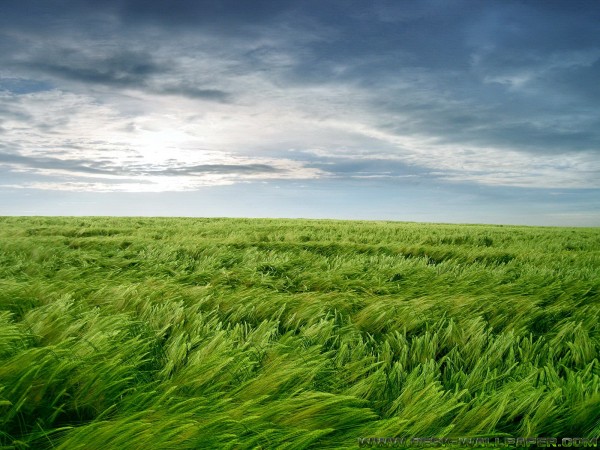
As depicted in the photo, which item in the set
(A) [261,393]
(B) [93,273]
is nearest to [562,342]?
(A) [261,393]

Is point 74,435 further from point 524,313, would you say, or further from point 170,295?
point 524,313

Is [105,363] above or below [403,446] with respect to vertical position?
above

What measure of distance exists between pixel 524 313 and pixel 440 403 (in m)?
2.00

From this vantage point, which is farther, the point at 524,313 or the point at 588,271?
the point at 588,271

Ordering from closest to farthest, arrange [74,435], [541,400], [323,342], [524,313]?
[74,435] → [541,400] → [323,342] → [524,313]

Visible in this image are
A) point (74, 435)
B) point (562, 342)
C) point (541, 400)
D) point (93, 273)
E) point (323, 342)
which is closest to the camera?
point (74, 435)

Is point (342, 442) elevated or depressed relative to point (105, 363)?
depressed

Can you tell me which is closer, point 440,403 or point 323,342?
point 440,403

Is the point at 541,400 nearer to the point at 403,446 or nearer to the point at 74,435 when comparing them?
the point at 403,446

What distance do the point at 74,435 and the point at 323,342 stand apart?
4.55ft

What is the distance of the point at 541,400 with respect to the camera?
158cm

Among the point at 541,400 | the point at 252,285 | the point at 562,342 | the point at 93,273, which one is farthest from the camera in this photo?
the point at 93,273

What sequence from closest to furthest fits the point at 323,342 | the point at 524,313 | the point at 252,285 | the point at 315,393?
1. the point at 315,393
2. the point at 323,342
3. the point at 524,313
4. the point at 252,285

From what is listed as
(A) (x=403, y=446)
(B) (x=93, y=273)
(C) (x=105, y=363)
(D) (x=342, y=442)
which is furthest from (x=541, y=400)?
(B) (x=93, y=273)
